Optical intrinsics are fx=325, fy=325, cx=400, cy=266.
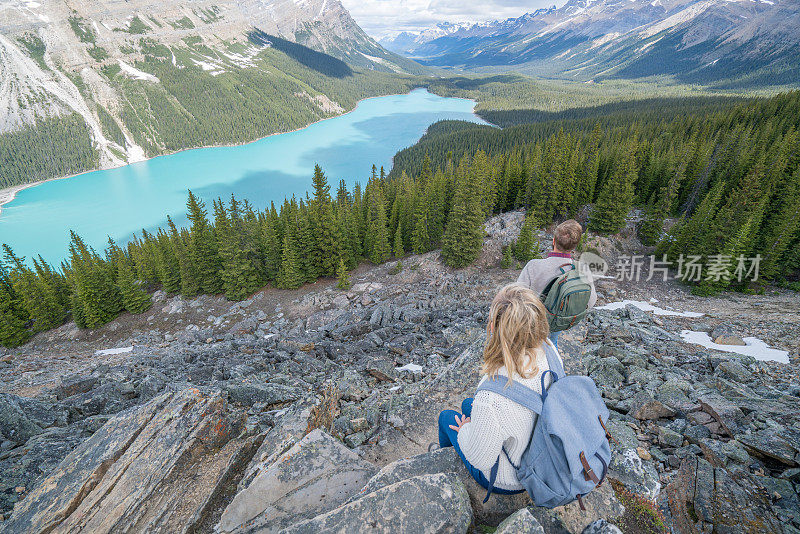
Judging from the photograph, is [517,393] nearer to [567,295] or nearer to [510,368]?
→ [510,368]

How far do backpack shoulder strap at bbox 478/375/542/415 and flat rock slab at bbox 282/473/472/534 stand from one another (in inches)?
59.4

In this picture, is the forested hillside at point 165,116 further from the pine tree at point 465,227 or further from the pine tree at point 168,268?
the pine tree at point 465,227

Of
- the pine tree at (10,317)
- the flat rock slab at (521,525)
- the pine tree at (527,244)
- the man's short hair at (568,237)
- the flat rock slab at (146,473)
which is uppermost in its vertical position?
the man's short hair at (568,237)

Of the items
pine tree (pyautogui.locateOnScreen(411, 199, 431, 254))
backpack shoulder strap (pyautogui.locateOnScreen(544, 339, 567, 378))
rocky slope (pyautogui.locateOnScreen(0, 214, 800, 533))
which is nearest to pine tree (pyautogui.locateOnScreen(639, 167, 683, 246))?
pine tree (pyautogui.locateOnScreen(411, 199, 431, 254))

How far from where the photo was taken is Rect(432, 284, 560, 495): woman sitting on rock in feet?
9.73

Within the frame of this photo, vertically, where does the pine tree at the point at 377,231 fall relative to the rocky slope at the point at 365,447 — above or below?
below

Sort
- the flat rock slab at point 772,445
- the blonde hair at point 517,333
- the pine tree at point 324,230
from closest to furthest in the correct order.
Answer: the blonde hair at point 517,333 < the flat rock slab at point 772,445 < the pine tree at point 324,230

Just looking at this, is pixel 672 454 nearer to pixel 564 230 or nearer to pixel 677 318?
pixel 564 230

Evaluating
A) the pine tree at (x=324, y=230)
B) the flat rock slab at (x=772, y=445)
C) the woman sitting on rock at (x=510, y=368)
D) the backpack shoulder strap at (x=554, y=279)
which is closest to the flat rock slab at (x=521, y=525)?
Answer: the woman sitting on rock at (x=510, y=368)

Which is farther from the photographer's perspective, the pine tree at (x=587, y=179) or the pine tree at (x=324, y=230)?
the pine tree at (x=587, y=179)

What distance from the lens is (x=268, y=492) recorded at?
15.6 ft

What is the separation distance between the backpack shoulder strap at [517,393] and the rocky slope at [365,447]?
1310 mm

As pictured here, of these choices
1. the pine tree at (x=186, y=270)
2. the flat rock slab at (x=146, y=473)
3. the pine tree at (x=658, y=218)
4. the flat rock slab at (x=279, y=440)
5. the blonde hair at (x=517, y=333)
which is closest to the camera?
the blonde hair at (x=517, y=333)

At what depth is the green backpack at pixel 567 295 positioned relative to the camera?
574 centimetres
